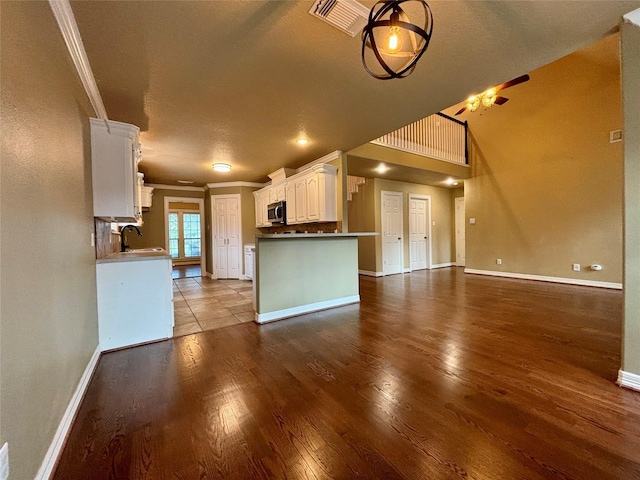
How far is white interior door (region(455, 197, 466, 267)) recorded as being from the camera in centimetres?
798

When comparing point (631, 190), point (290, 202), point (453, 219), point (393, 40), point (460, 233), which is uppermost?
point (393, 40)

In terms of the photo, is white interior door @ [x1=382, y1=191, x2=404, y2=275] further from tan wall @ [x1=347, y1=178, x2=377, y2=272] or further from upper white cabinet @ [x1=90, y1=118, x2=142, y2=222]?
upper white cabinet @ [x1=90, y1=118, x2=142, y2=222]

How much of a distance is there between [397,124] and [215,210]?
514 cm

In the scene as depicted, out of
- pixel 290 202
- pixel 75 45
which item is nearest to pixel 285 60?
pixel 75 45

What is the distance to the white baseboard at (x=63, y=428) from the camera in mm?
1146

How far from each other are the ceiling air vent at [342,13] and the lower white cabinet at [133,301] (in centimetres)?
255

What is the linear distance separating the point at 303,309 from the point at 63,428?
2.40m

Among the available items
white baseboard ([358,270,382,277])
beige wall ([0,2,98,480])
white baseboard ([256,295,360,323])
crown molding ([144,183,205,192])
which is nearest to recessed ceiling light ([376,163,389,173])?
white baseboard ([358,270,382,277])

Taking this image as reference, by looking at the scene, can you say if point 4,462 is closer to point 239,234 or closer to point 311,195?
point 311,195

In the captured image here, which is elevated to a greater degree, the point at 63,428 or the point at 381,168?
the point at 381,168

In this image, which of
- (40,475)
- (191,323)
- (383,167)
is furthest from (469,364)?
(383,167)

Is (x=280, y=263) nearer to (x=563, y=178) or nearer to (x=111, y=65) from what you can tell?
(x=111, y=65)

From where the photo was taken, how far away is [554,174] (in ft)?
16.9

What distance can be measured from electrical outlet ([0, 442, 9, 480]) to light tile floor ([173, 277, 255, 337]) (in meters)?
2.06
